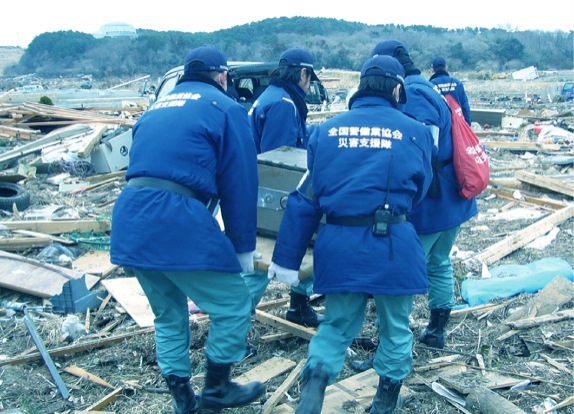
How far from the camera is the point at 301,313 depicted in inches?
164

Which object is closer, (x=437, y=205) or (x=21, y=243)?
(x=437, y=205)

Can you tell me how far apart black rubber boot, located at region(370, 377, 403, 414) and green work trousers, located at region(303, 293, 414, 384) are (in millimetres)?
41

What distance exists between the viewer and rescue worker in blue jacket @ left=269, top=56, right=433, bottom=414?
2.63 meters

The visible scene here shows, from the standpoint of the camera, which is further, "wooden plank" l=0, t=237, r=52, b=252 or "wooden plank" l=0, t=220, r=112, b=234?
"wooden plank" l=0, t=220, r=112, b=234

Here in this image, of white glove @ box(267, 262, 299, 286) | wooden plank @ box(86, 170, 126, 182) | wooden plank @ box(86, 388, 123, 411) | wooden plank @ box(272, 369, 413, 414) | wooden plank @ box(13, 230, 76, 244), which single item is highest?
white glove @ box(267, 262, 299, 286)

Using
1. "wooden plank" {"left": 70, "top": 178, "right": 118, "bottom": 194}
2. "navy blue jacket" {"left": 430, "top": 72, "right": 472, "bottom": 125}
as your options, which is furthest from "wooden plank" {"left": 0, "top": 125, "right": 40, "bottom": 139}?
"navy blue jacket" {"left": 430, "top": 72, "right": 472, "bottom": 125}

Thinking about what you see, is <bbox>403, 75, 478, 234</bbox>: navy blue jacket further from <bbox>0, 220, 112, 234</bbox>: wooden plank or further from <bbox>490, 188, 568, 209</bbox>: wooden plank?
<bbox>490, 188, 568, 209</bbox>: wooden plank

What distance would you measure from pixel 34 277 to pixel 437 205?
3.71 meters

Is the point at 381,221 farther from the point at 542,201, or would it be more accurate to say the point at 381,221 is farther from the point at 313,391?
the point at 542,201

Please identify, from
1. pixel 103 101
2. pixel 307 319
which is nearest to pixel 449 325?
pixel 307 319

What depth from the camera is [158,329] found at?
119 inches

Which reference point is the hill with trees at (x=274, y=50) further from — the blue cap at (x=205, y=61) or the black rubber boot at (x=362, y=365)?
the blue cap at (x=205, y=61)

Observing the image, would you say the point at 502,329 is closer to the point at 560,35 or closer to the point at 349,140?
the point at 349,140

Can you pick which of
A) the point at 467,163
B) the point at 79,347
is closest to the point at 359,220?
the point at 467,163
